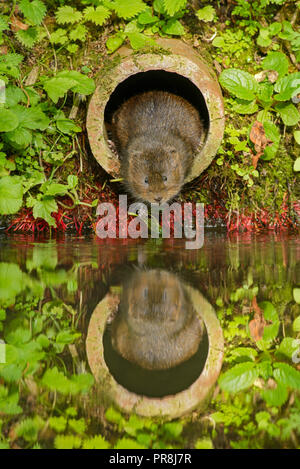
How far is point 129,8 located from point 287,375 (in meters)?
4.18

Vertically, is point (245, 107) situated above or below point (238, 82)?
below

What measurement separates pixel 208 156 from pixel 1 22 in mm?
2211

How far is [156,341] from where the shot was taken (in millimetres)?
2594

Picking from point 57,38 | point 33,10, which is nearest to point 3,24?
point 33,10

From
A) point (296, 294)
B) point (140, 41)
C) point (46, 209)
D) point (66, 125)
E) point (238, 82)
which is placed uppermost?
point (140, 41)

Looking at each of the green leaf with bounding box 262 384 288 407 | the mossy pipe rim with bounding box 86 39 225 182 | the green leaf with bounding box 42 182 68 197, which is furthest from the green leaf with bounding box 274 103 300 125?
the green leaf with bounding box 262 384 288 407

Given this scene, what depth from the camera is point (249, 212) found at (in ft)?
19.5

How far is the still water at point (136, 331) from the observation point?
207 centimetres

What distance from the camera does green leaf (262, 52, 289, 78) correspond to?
5.66 metres

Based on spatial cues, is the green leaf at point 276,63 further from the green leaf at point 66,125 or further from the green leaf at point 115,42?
the green leaf at point 66,125

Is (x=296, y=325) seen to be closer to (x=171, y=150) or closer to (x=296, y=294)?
(x=296, y=294)

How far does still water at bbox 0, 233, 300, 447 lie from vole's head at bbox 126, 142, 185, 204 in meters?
1.58

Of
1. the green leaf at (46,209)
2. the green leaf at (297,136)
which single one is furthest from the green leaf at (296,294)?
the green leaf at (297,136)
